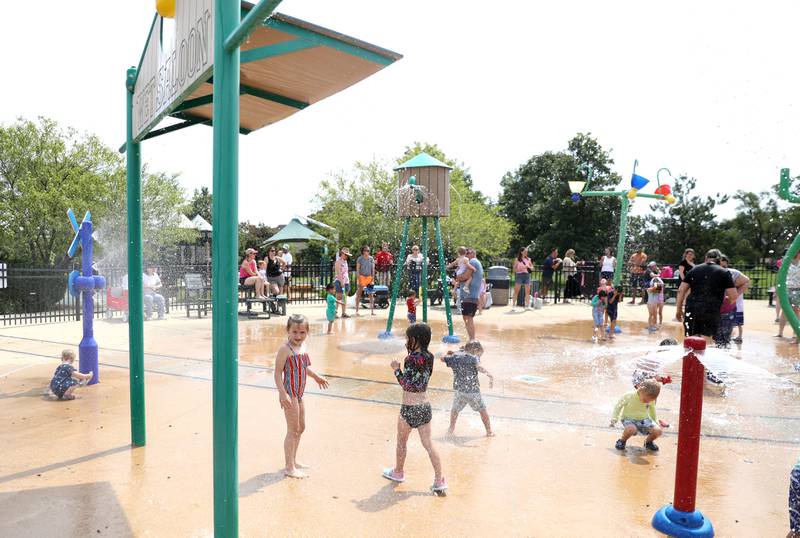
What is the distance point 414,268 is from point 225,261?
1379cm

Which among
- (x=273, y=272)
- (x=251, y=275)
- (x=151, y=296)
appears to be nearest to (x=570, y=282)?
(x=273, y=272)

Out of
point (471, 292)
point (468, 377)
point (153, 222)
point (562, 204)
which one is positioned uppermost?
point (562, 204)

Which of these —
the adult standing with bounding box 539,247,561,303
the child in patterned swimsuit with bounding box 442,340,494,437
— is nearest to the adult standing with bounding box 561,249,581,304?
the adult standing with bounding box 539,247,561,303

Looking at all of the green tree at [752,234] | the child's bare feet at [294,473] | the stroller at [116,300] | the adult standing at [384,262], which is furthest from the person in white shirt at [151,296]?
the green tree at [752,234]

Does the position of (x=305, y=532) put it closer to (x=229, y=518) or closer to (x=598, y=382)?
(x=229, y=518)

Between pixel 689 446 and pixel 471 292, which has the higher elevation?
pixel 471 292

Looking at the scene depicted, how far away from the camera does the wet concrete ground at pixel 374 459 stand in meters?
3.36

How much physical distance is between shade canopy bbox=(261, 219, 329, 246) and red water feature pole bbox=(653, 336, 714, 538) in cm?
2154

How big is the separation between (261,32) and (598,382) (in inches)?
227

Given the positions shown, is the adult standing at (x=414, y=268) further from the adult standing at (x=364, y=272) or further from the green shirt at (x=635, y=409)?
the green shirt at (x=635, y=409)

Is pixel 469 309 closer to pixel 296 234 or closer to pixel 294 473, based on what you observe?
pixel 294 473

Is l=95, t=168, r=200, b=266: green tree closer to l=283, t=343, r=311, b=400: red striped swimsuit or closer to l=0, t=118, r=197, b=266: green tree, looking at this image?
l=0, t=118, r=197, b=266: green tree

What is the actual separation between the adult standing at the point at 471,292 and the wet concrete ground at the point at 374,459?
135cm

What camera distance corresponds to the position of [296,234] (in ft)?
84.5
